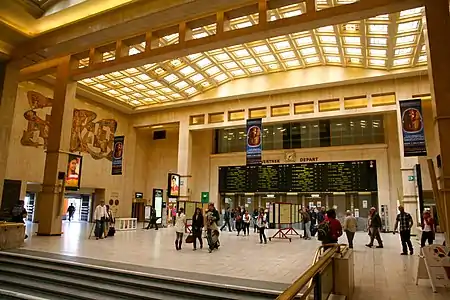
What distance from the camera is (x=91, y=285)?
631cm

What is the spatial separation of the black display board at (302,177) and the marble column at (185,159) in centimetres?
325

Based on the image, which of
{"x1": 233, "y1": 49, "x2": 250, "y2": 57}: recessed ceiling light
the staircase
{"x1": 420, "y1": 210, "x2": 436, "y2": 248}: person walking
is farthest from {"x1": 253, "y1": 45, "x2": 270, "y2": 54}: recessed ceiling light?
the staircase

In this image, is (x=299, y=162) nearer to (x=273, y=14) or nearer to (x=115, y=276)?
(x=273, y=14)

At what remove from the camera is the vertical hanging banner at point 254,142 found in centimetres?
1612

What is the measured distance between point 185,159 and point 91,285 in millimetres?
16728

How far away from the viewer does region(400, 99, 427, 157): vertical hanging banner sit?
42.4 ft

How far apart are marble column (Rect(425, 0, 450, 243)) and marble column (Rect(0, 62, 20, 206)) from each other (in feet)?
41.3

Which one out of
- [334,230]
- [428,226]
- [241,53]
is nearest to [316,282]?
[334,230]

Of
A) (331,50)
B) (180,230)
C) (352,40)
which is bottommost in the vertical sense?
(180,230)

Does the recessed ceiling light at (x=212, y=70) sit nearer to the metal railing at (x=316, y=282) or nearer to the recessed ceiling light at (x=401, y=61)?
the recessed ceiling light at (x=401, y=61)

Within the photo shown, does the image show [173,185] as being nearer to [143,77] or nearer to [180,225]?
[143,77]

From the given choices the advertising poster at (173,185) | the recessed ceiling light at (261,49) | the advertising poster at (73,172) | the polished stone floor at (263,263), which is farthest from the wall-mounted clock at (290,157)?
the advertising poster at (73,172)

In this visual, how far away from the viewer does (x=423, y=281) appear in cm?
627

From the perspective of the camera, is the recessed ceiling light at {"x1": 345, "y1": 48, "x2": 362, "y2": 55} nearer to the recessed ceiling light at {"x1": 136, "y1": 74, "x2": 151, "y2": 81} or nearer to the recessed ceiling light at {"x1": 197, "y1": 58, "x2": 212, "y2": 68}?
the recessed ceiling light at {"x1": 197, "y1": 58, "x2": 212, "y2": 68}
